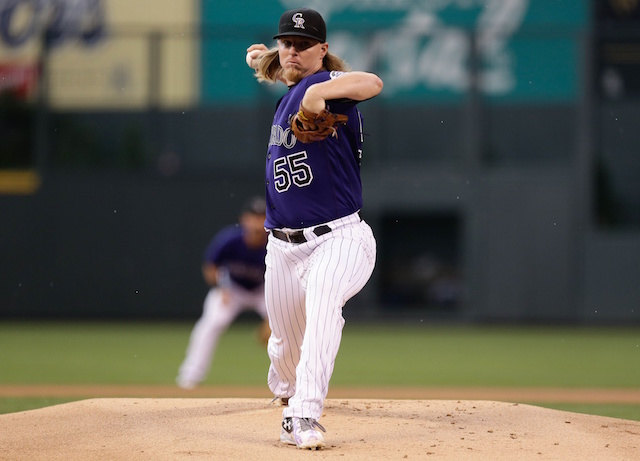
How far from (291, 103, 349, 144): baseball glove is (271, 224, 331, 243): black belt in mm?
384

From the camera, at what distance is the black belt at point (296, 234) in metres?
4.28

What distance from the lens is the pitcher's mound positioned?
3980mm

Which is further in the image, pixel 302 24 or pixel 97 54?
pixel 97 54

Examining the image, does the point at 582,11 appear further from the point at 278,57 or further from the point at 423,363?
the point at 278,57

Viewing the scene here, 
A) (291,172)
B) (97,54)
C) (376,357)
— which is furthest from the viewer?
(97,54)

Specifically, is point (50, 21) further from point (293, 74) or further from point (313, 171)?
point (313, 171)

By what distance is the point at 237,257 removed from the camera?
31.9ft

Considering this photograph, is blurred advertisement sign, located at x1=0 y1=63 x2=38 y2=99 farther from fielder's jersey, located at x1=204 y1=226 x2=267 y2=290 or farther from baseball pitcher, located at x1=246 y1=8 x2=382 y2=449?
baseball pitcher, located at x1=246 y1=8 x2=382 y2=449

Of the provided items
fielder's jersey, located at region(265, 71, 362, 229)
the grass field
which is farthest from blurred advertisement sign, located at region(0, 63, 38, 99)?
fielder's jersey, located at region(265, 71, 362, 229)

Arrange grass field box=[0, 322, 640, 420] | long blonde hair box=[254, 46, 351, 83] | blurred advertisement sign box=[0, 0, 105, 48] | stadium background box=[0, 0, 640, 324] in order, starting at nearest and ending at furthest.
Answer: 1. long blonde hair box=[254, 46, 351, 83]
2. grass field box=[0, 322, 640, 420]
3. stadium background box=[0, 0, 640, 324]
4. blurred advertisement sign box=[0, 0, 105, 48]

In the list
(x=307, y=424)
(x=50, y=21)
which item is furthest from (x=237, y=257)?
(x=50, y=21)

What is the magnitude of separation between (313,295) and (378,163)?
11.7 m

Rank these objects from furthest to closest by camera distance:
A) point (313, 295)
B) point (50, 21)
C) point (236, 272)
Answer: point (50, 21), point (236, 272), point (313, 295)

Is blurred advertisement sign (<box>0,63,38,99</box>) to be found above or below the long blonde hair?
above
